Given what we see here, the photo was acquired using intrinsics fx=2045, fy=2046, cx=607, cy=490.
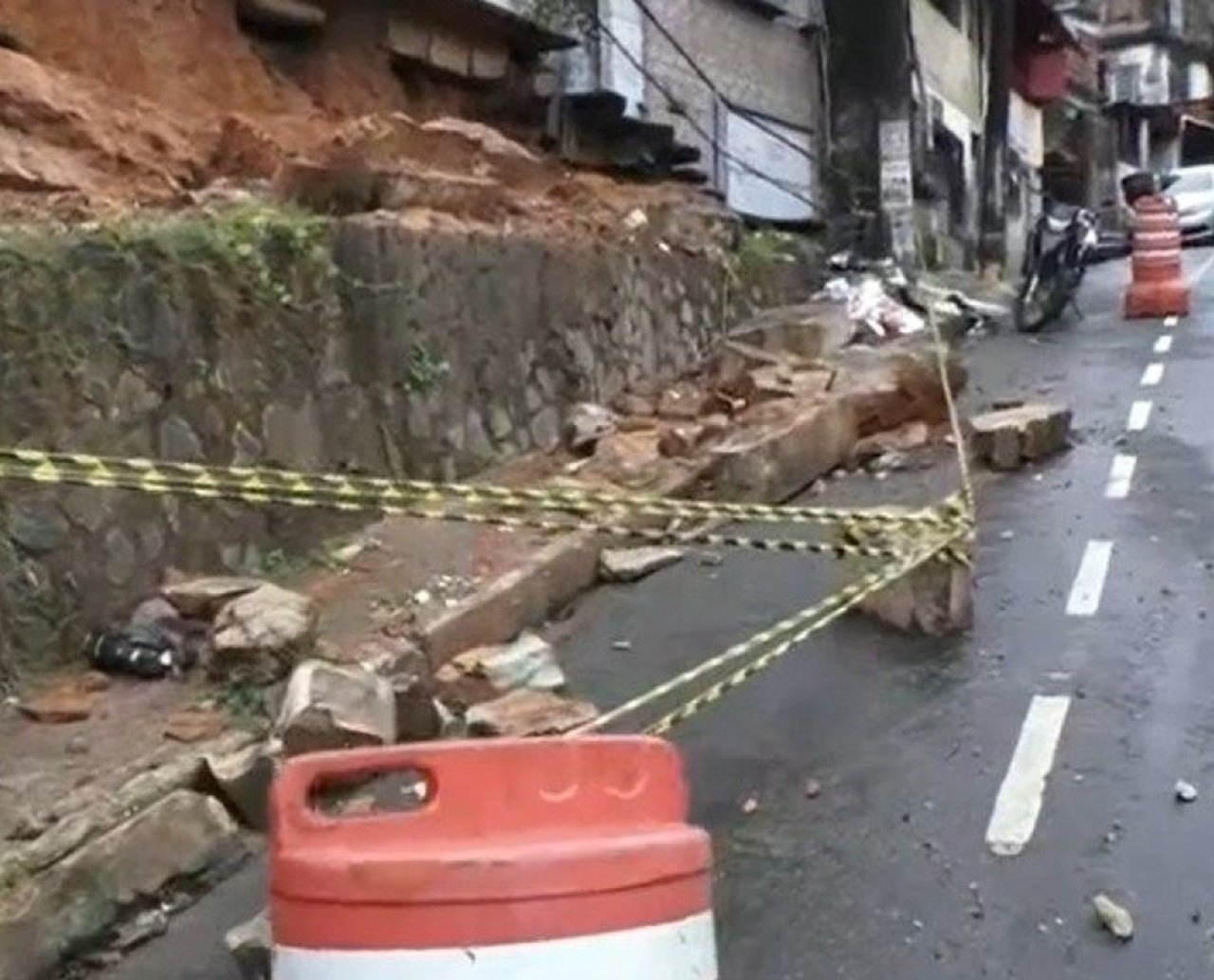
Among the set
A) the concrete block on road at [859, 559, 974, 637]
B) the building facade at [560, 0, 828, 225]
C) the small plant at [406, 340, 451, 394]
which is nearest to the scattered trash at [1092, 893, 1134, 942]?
the concrete block on road at [859, 559, 974, 637]

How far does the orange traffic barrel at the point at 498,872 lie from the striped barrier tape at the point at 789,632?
15.5 feet

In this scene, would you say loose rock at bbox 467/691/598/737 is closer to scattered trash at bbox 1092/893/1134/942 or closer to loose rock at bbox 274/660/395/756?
loose rock at bbox 274/660/395/756

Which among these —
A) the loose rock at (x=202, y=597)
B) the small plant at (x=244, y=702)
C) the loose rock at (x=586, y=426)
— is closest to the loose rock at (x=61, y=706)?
the small plant at (x=244, y=702)

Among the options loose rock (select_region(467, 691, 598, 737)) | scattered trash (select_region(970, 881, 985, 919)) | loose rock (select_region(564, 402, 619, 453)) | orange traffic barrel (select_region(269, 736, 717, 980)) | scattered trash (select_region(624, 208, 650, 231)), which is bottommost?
scattered trash (select_region(970, 881, 985, 919))

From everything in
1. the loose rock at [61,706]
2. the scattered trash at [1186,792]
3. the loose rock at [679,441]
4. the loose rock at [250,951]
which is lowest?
the scattered trash at [1186,792]

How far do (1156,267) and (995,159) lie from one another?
937cm

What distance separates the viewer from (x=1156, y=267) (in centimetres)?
2181

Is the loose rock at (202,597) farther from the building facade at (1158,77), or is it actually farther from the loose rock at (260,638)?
the building facade at (1158,77)

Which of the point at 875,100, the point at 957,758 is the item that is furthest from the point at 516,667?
the point at 875,100

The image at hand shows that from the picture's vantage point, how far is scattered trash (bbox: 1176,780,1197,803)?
21.0 feet

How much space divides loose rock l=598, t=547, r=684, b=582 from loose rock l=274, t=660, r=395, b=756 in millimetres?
2999

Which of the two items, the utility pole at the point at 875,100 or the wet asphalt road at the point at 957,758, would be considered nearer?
the wet asphalt road at the point at 957,758

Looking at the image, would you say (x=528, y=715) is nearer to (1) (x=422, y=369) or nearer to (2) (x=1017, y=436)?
(1) (x=422, y=369)

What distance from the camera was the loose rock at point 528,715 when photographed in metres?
7.20
